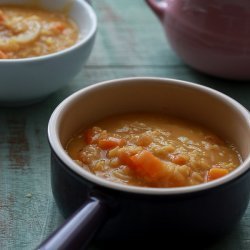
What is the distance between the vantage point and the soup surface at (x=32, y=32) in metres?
1.53

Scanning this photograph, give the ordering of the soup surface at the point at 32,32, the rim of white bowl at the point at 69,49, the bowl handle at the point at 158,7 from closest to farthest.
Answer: the rim of white bowl at the point at 69,49 < the soup surface at the point at 32,32 < the bowl handle at the point at 158,7

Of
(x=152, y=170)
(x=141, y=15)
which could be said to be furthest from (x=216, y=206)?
(x=141, y=15)

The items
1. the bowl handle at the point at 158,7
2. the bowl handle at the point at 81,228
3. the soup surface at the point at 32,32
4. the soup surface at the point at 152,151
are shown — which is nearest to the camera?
the bowl handle at the point at 81,228

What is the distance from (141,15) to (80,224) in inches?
50.9

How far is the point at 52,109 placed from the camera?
152 cm

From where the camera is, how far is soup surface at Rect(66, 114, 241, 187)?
104 centimetres

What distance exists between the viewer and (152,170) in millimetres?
1028

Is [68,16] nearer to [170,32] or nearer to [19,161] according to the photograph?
[170,32]

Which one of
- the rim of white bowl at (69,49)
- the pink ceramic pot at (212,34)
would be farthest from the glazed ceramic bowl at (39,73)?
the pink ceramic pot at (212,34)

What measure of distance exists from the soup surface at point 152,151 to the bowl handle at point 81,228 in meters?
0.12

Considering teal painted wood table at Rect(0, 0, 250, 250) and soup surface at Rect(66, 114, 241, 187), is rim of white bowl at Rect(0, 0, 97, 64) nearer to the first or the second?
teal painted wood table at Rect(0, 0, 250, 250)

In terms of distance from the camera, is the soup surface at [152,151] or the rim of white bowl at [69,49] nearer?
the soup surface at [152,151]

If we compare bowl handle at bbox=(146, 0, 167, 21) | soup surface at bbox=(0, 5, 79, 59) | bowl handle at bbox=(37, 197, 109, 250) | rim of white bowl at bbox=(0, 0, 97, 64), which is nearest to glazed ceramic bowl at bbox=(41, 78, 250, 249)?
bowl handle at bbox=(37, 197, 109, 250)

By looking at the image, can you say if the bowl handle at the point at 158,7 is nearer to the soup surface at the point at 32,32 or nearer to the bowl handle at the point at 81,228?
the soup surface at the point at 32,32
